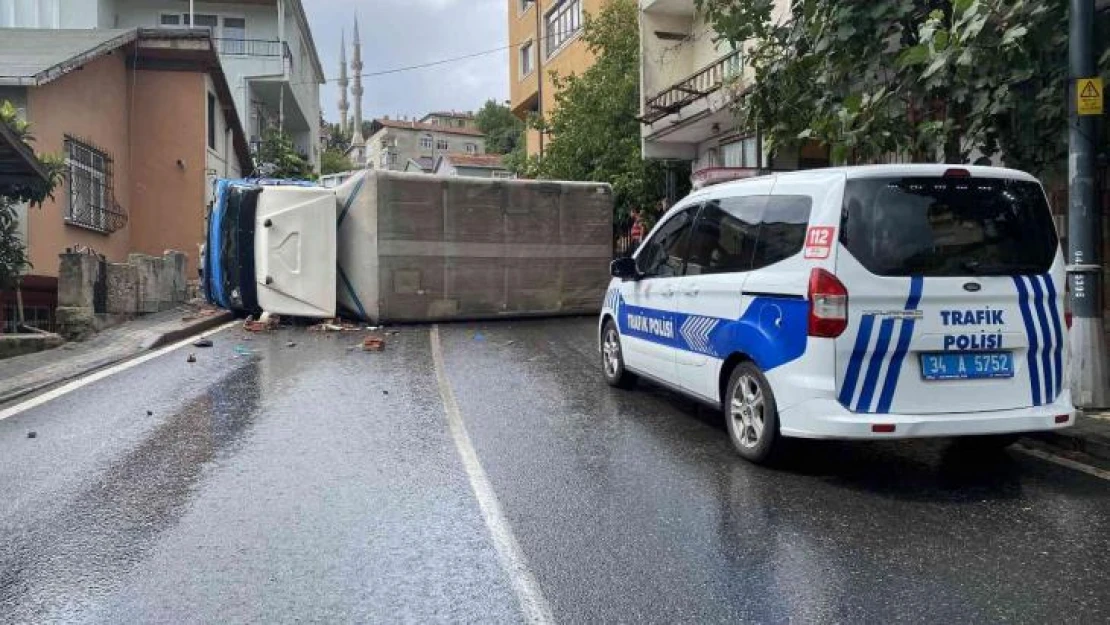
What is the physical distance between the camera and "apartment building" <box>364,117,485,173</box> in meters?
97.1

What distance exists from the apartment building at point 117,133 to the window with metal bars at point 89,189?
21mm

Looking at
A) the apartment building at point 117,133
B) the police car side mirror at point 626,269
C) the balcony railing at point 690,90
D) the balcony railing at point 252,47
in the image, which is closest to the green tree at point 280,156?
the balcony railing at point 252,47

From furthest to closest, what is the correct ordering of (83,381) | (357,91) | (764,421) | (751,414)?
(357,91)
(83,381)
(751,414)
(764,421)

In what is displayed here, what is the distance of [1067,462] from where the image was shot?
5957 millimetres

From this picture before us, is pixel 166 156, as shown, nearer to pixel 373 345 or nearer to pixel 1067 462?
pixel 373 345

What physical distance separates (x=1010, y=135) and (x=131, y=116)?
65.4ft

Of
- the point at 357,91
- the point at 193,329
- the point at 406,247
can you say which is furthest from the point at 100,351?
the point at 357,91

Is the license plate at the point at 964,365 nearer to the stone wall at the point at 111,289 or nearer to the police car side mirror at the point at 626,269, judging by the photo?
the police car side mirror at the point at 626,269

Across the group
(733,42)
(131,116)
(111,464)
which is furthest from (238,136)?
(111,464)

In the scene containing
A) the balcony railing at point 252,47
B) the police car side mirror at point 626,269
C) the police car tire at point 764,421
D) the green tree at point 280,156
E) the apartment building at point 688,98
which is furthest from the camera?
the green tree at point 280,156

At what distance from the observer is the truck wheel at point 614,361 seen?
8.53 meters

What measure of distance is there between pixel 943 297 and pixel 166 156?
20714 millimetres

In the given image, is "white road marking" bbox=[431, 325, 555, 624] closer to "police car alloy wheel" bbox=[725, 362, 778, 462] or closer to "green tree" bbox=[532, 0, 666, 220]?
"police car alloy wheel" bbox=[725, 362, 778, 462]

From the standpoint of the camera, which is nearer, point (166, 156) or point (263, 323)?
point (263, 323)
